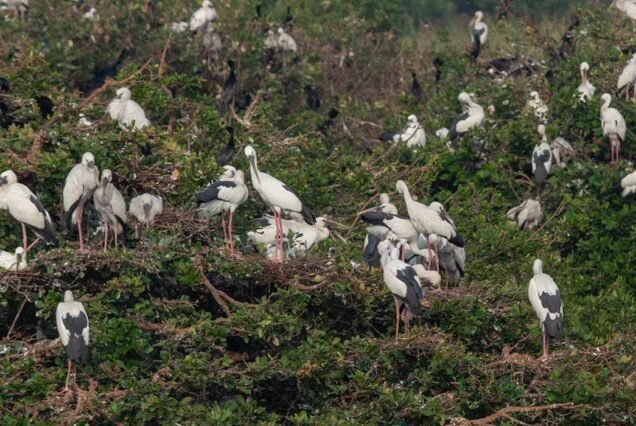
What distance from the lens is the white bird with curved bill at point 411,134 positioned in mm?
15094

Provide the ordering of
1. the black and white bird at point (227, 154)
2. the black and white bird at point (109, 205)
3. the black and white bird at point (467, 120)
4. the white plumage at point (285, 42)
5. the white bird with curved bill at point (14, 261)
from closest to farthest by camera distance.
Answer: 1. the white bird with curved bill at point (14, 261)
2. the black and white bird at point (109, 205)
3. the black and white bird at point (227, 154)
4. the black and white bird at point (467, 120)
5. the white plumage at point (285, 42)

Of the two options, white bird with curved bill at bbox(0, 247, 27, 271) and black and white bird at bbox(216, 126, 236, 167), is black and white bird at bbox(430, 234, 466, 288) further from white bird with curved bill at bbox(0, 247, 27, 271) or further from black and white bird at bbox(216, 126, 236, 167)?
white bird with curved bill at bbox(0, 247, 27, 271)

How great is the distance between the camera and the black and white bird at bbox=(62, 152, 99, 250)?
Answer: 10062 millimetres

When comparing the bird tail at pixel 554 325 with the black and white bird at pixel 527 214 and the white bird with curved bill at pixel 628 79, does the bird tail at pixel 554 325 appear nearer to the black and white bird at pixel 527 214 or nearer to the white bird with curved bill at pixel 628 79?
the black and white bird at pixel 527 214

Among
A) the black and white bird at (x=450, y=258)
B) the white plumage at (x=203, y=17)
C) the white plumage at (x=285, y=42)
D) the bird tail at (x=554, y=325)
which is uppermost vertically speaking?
the white plumage at (x=203, y=17)

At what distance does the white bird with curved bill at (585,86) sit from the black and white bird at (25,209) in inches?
247

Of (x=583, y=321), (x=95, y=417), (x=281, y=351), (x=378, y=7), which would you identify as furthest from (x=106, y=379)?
(x=378, y=7)

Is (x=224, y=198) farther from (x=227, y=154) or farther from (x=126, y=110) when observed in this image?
(x=126, y=110)

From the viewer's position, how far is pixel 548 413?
377 inches

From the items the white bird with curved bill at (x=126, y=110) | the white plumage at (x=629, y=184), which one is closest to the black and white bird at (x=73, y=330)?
the white bird with curved bill at (x=126, y=110)

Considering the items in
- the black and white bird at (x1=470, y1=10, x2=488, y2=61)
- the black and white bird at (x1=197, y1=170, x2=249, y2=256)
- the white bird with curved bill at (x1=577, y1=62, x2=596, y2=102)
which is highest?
the black and white bird at (x1=470, y1=10, x2=488, y2=61)

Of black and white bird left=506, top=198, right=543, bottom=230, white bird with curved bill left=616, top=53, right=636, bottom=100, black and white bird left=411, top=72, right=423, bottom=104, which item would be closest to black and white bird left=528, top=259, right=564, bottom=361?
black and white bird left=506, top=198, right=543, bottom=230

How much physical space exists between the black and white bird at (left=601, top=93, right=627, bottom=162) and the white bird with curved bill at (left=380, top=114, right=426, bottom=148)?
1.72 meters

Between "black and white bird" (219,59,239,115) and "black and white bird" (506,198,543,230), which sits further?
"black and white bird" (219,59,239,115)
